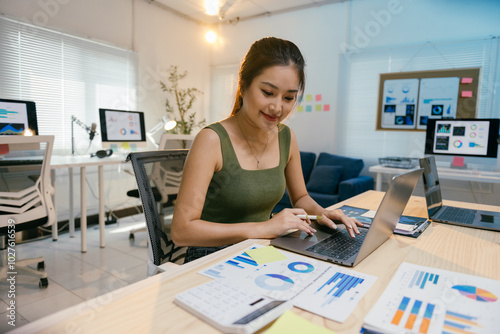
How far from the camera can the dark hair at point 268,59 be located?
44.3 inches

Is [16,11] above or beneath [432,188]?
above

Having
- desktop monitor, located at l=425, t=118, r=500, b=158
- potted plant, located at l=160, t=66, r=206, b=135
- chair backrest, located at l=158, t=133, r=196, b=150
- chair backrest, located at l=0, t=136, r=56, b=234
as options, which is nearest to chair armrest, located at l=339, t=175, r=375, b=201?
desktop monitor, located at l=425, t=118, r=500, b=158

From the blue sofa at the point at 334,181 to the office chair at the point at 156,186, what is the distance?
2.16 m

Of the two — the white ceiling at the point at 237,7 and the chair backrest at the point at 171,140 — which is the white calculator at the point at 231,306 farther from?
the white ceiling at the point at 237,7

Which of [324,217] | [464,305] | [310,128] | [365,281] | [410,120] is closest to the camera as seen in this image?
[464,305]

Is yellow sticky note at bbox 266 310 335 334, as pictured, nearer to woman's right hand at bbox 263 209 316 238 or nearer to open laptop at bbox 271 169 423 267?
open laptop at bbox 271 169 423 267

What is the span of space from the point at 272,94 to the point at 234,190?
37cm

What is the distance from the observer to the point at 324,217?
108cm

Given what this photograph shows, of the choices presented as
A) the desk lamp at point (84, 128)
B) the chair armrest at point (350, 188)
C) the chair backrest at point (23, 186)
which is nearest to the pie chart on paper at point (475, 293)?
Answer: the chair backrest at point (23, 186)

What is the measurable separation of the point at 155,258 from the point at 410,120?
3581mm

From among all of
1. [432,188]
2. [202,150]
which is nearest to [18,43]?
[202,150]

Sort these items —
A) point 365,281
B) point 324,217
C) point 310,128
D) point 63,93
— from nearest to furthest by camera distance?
1. point 365,281
2. point 324,217
3. point 63,93
4. point 310,128

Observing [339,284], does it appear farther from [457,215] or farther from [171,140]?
[171,140]

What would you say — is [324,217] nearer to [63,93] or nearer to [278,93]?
[278,93]
